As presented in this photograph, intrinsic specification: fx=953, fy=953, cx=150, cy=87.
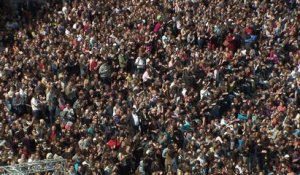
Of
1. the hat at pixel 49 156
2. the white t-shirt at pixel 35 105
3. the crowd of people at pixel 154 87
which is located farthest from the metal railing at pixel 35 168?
the white t-shirt at pixel 35 105

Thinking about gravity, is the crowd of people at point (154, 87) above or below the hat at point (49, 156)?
above

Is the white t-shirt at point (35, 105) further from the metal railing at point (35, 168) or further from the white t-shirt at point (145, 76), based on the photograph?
the metal railing at point (35, 168)

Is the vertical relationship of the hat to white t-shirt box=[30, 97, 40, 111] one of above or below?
below

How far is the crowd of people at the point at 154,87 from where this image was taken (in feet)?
116

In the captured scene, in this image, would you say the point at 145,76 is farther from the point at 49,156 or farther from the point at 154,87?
the point at 49,156

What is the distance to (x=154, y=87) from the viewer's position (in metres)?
40.8

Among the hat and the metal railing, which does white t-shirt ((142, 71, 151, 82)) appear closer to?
the hat

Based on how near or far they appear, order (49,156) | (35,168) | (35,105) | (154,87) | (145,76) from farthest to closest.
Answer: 1. (145,76)
2. (154,87)
3. (35,105)
4. (49,156)
5. (35,168)

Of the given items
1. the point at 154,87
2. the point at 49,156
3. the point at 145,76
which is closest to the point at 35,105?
the point at 49,156

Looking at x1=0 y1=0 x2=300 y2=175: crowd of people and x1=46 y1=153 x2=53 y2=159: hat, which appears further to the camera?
x1=0 y1=0 x2=300 y2=175: crowd of people

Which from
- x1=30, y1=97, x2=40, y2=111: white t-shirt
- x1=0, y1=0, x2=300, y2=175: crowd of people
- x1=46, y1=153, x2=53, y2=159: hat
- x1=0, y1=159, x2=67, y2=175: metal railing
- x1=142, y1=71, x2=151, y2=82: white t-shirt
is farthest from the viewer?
x1=142, y1=71, x2=151, y2=82: white t-shirt

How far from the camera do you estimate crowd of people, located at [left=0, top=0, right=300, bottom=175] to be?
35.5m

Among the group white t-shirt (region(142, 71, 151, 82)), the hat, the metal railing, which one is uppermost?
white t-shirt (region(142, 71, 151, 82))

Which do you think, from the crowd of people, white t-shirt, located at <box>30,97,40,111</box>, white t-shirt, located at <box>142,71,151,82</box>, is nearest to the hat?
the crowd of people
